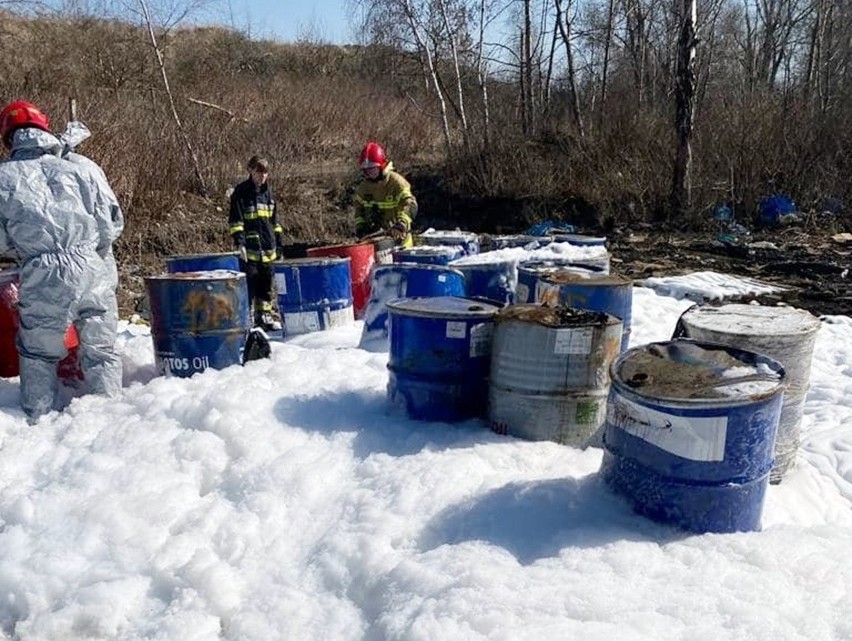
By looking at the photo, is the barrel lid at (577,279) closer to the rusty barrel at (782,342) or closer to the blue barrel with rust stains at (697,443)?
the rusty barrel at (782,342)

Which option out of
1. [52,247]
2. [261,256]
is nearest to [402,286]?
[52,247]

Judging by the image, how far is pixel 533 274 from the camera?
4508mm

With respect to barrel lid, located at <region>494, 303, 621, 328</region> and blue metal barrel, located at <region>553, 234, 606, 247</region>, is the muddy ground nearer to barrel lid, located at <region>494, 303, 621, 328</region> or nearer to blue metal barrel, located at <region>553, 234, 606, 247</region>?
blue metal barrel, located at <region>553, 234, 606, 247</region>

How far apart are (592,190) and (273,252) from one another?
8.99 metres

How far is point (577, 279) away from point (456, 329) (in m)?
1.07

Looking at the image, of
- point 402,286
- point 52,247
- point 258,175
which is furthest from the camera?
point 258,175

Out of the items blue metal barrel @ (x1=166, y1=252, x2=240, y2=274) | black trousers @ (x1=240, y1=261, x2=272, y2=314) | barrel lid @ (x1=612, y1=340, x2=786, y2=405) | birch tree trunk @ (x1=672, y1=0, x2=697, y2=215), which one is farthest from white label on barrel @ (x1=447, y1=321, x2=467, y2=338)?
birch tree trunk @ (x1=672, y1=0, x2=697, y2=215)

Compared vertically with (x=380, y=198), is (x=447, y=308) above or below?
below

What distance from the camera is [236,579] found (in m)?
2.58

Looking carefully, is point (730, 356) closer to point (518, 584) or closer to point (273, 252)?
point (518, 584)

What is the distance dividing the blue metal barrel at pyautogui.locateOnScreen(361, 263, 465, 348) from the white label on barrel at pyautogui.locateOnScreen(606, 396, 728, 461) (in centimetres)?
253

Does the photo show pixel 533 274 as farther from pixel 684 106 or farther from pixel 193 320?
pixel 684 106

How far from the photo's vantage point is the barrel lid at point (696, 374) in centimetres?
254

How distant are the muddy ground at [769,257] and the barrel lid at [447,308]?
5.10 metres
